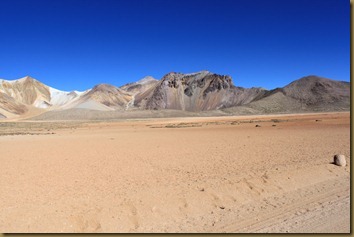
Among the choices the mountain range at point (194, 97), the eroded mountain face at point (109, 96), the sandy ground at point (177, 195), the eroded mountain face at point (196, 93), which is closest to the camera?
the sandy ground at point (177, 195)

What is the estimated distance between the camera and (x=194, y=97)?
529 ft

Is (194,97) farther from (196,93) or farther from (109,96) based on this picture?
(109,96)

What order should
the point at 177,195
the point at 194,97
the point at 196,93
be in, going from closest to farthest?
1. the point at 177,195
2. the point at 194,97
3. the point at 196,93

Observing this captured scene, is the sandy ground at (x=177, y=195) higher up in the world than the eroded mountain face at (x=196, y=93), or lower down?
lower down

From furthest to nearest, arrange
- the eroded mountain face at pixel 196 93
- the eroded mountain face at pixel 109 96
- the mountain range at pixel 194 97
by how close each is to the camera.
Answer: the eroded mountain face at pixel 109 96 → the eroded mountain face at pixel 196 93 → the mountain range at pixel 194 97

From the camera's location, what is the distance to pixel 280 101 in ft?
440

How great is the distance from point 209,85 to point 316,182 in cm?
15567

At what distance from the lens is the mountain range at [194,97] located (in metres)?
126

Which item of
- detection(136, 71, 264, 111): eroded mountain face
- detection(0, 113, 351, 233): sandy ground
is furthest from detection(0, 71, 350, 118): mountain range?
detection(0, 113, 351, 233): sandy ground

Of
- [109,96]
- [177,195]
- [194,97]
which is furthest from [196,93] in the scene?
[177,195]

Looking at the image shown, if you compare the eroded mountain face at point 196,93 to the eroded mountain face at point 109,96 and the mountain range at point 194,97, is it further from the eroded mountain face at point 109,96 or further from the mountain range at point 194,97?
the eroded mountain face at point 109,96

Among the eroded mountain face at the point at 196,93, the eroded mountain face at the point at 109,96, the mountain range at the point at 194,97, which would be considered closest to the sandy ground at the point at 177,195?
the mountain range at the point at 194,97

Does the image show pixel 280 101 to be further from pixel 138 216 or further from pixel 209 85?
pixel 138 216

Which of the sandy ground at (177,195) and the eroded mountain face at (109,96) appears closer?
the sandy ground at (177,195)
